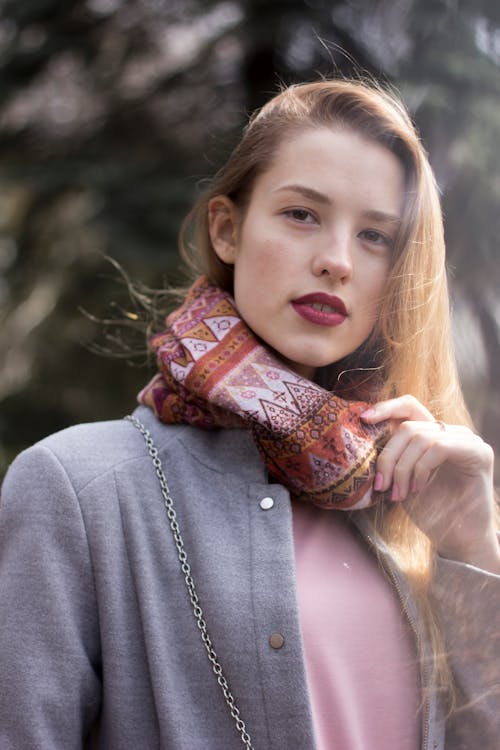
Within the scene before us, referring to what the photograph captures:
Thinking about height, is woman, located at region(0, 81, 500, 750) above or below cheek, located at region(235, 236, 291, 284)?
below

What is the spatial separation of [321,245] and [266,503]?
29cm

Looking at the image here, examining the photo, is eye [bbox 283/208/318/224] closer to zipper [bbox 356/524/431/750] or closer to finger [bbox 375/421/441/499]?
finger [bbox 375/421/441/499]

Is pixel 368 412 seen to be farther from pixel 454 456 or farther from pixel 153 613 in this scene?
pixel 153 613

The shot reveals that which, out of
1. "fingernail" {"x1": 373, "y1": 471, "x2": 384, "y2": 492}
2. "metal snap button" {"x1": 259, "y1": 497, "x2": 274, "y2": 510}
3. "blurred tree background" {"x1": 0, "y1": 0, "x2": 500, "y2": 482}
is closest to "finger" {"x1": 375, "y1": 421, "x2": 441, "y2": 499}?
"fingernail" {"x1": 373, "y1": 471, "x2": 384, "y2": 492}

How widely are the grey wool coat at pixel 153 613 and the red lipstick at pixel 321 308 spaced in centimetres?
19

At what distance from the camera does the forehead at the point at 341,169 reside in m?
0.97

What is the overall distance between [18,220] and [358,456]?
1259 millimetres

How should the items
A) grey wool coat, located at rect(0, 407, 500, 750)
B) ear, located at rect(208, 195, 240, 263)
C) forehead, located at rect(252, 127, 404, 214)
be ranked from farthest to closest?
ear, located at rect(208, 195, 240, 263), forehead, located at rect(252, 127, 404, 214), grey wool coat, located at rect(0, 407, 500, 750)

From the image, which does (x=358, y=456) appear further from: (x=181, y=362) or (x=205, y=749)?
(x=205, y=749)

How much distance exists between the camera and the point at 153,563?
3.02 feet

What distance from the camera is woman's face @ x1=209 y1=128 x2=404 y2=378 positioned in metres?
0.96

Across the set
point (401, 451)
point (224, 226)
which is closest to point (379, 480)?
point (401, 451)

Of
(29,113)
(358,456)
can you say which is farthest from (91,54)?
(358,456)

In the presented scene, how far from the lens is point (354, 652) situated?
36.2 inches
